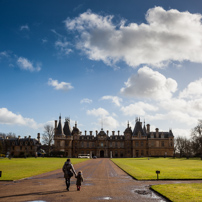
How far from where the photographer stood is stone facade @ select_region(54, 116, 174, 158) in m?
96.1

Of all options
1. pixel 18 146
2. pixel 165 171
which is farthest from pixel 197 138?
pixel 18 146

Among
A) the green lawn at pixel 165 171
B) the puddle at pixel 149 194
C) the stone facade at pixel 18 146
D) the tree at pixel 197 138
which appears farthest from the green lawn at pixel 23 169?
the stone facade at pixel 18 146

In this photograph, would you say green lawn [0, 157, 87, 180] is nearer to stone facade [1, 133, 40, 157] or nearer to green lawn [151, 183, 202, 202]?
green lawn [151, 183, 202, 202]

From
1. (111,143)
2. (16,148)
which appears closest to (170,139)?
(111,143)

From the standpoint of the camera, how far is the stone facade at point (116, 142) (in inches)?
3784

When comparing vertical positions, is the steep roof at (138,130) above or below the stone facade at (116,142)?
above

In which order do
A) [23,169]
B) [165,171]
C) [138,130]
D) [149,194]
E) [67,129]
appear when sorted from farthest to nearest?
[67,129] → [138,130] → [23,169] → [165,171] → [149,194]

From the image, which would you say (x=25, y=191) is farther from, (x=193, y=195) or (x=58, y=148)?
(x=58, y=148)

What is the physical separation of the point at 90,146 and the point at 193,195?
90.8 meters

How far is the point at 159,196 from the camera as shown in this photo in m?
12.5

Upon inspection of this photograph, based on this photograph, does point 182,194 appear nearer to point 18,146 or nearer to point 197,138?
point 197,138

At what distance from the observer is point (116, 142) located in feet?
331

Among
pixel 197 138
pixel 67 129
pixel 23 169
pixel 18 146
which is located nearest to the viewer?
pixel 23 169

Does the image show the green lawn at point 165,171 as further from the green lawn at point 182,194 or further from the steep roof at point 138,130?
the steep roof at point 138,130
